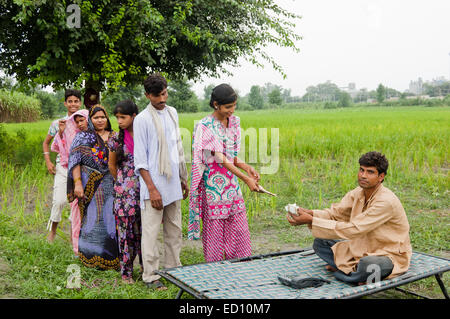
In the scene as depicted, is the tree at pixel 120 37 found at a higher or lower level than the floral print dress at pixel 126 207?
higher

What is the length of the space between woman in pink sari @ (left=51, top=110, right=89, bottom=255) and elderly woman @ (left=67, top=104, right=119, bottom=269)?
0.29 metres

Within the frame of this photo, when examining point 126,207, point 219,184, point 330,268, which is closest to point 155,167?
point 126,207

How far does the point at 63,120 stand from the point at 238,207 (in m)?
2.11

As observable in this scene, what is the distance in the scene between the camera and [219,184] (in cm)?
354

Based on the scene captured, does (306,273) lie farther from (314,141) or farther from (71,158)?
(314,141)

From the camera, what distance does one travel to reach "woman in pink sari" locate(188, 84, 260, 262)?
344cm

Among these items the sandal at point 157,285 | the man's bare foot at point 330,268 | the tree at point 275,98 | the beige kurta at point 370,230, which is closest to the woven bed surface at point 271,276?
the man's bare foot at point 330,268

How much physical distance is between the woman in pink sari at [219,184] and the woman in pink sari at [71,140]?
119 centimetres

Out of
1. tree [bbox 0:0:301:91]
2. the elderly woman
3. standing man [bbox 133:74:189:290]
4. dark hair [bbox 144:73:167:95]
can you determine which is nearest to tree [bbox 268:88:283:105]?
tree [bbox 0:0:301:91]

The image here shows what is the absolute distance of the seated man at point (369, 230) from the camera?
2869 millimetres

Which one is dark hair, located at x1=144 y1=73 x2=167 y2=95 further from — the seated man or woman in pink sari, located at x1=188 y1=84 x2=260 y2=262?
the seated man

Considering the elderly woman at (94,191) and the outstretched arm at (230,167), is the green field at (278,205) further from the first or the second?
the outstretched arm at (230,167)

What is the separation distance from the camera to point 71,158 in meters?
3.82

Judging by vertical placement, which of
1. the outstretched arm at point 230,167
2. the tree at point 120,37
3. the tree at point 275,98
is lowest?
the outstretched arm at point 230,167
